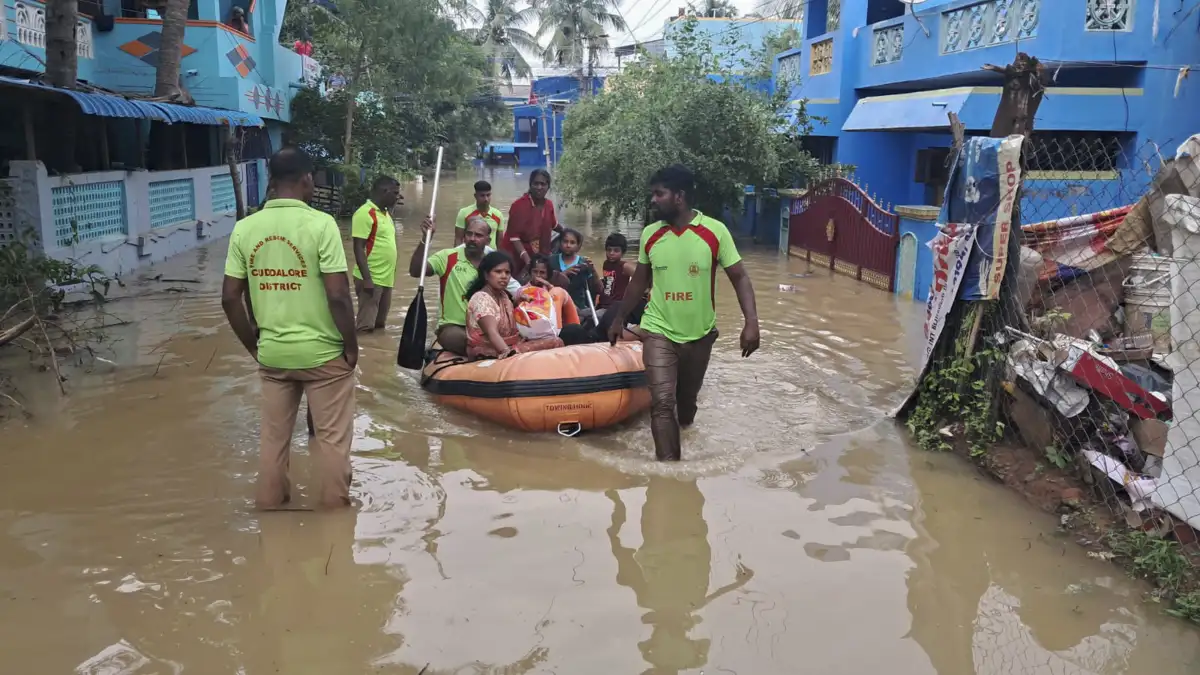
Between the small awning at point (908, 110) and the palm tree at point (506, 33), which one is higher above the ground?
the palm tree at point (506, 33)

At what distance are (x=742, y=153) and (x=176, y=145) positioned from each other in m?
10.2

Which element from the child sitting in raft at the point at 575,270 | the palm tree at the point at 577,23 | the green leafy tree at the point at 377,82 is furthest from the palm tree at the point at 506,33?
the child sitting in raft at the point at 575,270

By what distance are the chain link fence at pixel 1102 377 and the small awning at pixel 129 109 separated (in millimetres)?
8930

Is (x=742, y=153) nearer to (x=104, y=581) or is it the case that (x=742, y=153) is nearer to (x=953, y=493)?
(x=953, y=493)

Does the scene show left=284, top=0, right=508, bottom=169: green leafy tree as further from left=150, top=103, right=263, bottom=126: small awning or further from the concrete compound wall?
the concrete compound wall

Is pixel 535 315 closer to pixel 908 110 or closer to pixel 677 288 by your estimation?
pixel 677 288

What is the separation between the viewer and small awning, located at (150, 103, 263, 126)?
12.5 metres

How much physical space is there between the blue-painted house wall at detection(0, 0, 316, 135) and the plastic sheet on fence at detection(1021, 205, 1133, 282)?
505 inches

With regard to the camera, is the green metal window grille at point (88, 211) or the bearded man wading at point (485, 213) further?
the green metal window grille at point (88, 211)

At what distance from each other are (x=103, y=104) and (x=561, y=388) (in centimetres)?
760

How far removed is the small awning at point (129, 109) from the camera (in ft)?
32.0

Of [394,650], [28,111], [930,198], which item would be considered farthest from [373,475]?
[930,198]

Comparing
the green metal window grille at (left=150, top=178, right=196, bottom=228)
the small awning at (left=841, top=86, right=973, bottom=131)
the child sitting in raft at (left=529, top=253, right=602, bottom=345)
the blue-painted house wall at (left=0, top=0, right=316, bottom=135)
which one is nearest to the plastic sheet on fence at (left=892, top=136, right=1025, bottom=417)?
the child sitting in raft at (left=529, top=253, right=602, bottom=345)

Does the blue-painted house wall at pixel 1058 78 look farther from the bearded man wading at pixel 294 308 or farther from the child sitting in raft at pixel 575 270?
the bearded man wading at pixel 294 308
